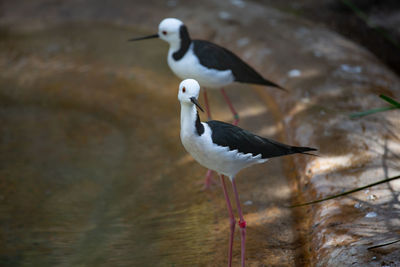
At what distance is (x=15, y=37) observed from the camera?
5340mm

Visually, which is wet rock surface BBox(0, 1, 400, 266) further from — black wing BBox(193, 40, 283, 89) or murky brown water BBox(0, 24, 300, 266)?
black wing BBox(193, 40, 283, 89)

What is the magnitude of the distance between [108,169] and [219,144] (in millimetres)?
1423

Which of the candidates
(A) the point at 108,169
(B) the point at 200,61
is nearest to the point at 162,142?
(A) the point at 108,169

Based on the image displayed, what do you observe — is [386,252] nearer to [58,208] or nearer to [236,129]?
[236,129]

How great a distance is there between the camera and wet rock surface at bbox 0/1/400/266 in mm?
2672

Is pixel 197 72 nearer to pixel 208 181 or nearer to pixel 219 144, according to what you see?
pixel 208 181

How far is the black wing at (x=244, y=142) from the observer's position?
248cm

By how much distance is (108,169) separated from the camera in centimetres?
360

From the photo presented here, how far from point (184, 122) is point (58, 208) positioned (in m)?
1.30

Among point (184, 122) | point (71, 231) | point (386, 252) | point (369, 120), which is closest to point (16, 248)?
point (71, 231)

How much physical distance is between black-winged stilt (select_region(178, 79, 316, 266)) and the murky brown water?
329 mm

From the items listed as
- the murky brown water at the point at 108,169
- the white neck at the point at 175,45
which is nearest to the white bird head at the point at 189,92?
the murky brown water at the point at 108,169

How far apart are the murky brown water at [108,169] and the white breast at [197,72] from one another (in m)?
0.56

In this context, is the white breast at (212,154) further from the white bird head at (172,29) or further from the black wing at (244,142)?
the white bird head at (172,29)
